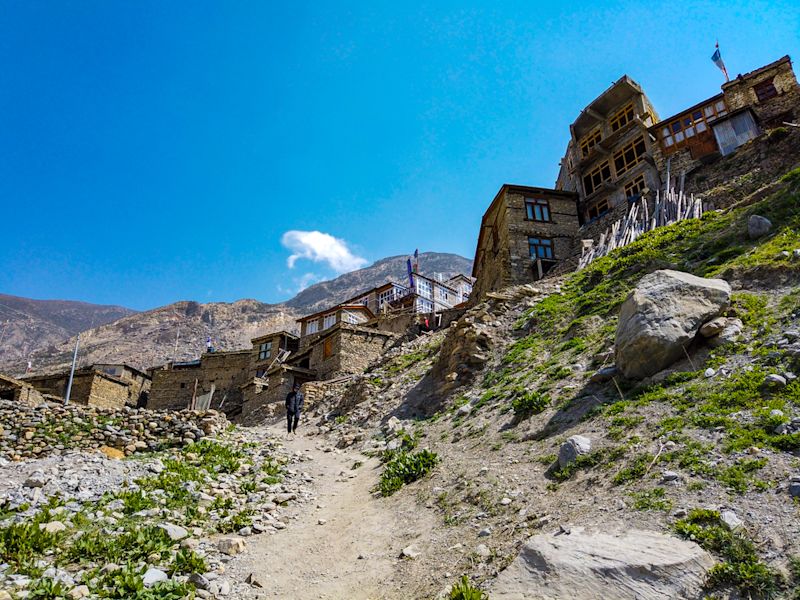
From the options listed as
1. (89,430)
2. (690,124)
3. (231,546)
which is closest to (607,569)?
(231,546)

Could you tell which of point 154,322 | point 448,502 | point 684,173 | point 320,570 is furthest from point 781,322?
point 154,322

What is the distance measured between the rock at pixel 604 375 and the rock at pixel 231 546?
810 cm

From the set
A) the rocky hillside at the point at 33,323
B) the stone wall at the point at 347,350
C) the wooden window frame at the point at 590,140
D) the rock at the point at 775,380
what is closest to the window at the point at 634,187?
the wooden window frame at the point at 590,140

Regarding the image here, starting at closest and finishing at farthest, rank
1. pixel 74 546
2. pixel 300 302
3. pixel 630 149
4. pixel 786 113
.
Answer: pixel 74 546 < pixel 786 113 < pixel 630 149 < pixel 300 302

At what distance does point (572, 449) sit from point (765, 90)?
3654 cm

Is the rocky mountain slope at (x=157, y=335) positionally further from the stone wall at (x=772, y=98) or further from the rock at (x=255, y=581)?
the rock at (x=255, y=581)

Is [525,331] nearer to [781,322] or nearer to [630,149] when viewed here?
[781,322]

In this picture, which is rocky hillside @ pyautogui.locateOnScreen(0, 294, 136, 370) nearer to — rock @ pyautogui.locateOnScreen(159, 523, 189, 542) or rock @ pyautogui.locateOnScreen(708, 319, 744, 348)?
rock @ pyautogui.locateOnScreen(159, 523, 189, 542)

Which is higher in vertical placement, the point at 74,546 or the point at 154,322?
the point at 154,322

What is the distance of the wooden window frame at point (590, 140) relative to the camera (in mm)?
39597

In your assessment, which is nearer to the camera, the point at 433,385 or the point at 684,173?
the point at 433,385

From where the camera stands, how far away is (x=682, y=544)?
5344mm

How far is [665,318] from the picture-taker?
9695 millimetres

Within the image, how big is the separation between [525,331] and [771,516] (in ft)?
39.5
